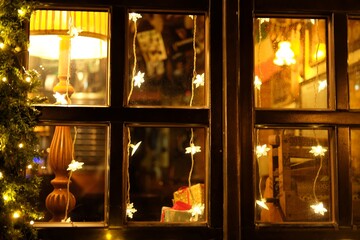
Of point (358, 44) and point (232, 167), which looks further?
point (358, 44)

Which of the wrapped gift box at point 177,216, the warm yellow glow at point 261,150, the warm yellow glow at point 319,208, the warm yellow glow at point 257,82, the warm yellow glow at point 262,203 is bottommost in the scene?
the wrapped gift box at point 177,216

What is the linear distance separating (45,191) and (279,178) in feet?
6.68

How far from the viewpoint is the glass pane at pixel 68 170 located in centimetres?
370

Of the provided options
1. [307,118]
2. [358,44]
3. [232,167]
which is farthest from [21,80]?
[358,44]

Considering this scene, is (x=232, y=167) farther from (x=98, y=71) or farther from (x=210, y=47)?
(x=98, y=71)

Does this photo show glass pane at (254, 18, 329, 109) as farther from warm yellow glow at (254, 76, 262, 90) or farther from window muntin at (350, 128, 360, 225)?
window muntin at (350, 128, 360, 225)

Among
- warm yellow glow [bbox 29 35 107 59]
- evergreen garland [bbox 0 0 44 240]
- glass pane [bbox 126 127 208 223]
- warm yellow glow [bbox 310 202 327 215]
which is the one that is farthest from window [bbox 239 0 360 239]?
evergreen garland [bbox 0 0 44 240]

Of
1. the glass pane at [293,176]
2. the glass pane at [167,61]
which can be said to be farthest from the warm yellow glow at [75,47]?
the glass pane at [293,176]

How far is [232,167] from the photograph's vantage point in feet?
10.9

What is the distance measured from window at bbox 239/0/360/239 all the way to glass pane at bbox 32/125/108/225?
1129 millimetres

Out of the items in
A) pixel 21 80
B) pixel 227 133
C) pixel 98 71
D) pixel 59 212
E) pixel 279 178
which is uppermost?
pixel 98 71

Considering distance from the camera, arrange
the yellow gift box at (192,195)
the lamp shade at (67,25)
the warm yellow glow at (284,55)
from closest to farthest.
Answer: the lamp shade at (67,25)
the yellow gift box at (192,195)
the warm yellow glow at (284,55)

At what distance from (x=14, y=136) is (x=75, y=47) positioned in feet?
5.36

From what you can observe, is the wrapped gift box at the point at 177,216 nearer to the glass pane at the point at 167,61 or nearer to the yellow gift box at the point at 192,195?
the yellow gift box at the point at 192,195
